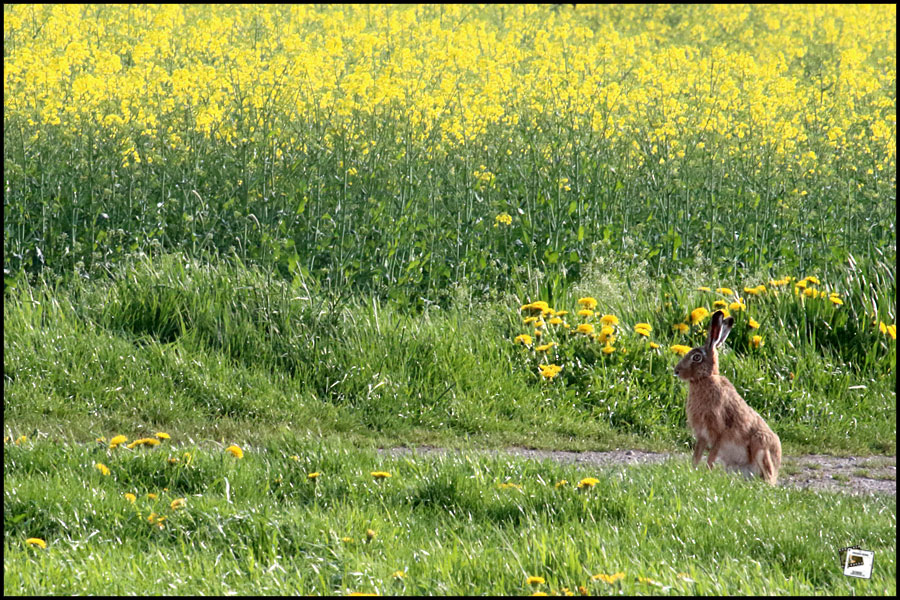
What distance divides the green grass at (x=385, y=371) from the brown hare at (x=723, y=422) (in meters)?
1.01

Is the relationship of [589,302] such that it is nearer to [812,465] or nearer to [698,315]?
[698,315]

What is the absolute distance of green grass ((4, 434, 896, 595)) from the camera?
10.6 ft

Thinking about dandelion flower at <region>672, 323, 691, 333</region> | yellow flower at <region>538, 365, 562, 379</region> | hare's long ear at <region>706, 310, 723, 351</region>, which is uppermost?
hare's long ear at <region>706, 310, 723, 351</region>

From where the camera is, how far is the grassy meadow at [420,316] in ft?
11.7

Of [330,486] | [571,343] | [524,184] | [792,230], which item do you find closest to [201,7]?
[524,184]

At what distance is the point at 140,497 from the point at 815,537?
7.93 ft

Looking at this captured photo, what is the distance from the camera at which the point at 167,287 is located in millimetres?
6191

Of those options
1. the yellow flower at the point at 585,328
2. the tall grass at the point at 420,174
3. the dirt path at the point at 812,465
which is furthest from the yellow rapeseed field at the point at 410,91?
the dirt path at the point at 812,465

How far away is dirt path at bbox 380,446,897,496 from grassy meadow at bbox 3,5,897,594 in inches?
5.7

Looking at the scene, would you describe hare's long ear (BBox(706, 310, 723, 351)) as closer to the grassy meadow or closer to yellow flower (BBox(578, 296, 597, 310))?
the grassy meadow

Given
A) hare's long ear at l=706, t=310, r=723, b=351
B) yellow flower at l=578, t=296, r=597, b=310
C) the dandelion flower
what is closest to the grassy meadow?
the dandelion flower

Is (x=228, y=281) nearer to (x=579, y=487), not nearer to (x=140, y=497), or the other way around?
(x=140, y=497)

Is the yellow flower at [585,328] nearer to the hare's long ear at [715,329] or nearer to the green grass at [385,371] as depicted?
the green grass at [385,371]

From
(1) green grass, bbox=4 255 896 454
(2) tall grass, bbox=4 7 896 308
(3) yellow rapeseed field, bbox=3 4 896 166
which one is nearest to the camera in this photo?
(1) green grass, bbox=4 255 896 454
